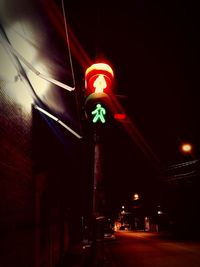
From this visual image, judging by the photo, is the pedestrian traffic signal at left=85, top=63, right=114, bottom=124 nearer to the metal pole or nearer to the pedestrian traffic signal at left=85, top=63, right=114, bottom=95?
the pedestrian traffic signal at left=85, top=63, right=114, bottom=95

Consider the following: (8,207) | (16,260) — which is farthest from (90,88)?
(16,260)

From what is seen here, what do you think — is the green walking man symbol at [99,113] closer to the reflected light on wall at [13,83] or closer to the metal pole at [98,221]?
the metal pole at [98,221]

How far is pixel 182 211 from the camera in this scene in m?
40.8

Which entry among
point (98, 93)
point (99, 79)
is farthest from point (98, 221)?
point (99, 79)

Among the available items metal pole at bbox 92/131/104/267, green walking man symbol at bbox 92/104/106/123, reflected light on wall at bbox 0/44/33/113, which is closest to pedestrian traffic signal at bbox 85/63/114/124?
green walking man symbol at bbox 92/104/106/123

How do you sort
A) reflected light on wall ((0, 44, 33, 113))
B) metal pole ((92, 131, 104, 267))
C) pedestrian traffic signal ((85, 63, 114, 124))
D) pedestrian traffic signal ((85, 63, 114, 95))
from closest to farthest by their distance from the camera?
pedestrian traffic signal ((85, 63, 114, 124)) → metal pole ((92, 131, 104, 267)) → pedestrian traffic signal ((85, 63, 114, 95)) → reflected light on wall ((0, 44, 33, 113))

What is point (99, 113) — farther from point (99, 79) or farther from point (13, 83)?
point (13, 83)

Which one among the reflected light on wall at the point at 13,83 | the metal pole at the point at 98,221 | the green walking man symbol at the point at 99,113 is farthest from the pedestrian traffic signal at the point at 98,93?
the reflected light on wall at the point at 13,83

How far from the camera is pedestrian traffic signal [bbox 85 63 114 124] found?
403cm

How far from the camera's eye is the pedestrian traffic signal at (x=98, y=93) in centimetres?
403

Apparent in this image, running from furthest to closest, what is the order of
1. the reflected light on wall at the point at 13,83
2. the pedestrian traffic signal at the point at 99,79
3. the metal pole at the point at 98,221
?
the reflected light on wall at the point at 13,83
the pedestrian traffic signal at the point at 99,79
the metal pole at the point at 98,221

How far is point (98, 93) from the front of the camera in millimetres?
4043

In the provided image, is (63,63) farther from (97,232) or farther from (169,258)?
(169,258)

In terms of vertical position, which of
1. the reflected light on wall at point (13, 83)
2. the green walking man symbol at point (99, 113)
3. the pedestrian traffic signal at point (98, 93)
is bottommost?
the green walking man symbol at point (99, 113)
